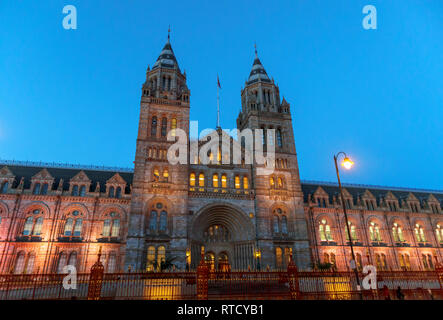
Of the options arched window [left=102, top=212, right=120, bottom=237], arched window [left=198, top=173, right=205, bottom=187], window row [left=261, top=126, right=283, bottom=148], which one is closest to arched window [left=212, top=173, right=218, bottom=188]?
arched window [left=198, top=173, right=205, bottom=187]

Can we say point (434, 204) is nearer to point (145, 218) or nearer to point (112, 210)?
point (145, 218)

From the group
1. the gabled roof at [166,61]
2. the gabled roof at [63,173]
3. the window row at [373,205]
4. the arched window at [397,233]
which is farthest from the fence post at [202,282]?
the arched window at [397,233]

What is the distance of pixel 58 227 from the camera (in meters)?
33.7

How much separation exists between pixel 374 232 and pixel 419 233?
9.58 m

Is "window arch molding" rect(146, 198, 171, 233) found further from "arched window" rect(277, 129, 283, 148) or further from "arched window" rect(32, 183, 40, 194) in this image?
"arched window" rect(277, 129, 283, 148)

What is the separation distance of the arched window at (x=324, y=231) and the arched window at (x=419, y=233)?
55.7 ft

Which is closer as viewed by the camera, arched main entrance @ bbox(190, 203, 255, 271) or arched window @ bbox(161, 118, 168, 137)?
arched main entrance @ bbox(190, 203, 255, 271)

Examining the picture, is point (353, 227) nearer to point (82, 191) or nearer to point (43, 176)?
point (82, 191)

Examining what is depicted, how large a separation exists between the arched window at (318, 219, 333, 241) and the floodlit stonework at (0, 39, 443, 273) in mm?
162

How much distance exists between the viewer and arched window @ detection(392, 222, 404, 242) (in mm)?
Result: 45375

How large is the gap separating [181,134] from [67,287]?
80.6 feet

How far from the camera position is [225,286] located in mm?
18094

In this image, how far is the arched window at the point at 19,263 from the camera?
101ft
